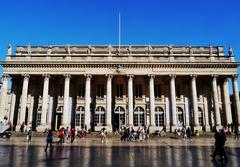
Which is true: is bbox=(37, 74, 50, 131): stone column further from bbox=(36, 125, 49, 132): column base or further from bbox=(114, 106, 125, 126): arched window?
bbox=(114, 106, 125, 126): arched window

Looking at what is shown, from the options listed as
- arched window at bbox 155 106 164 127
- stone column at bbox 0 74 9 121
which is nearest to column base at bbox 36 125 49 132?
stone column at bbox 0 74 9 121

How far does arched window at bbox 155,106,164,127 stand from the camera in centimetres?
3522

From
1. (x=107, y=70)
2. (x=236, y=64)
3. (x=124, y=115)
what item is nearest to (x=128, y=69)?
(x=107, y=70)

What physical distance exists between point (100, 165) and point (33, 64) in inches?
1123

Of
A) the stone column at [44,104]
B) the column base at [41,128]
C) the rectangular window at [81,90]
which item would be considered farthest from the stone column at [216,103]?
the stone column at [44,104]

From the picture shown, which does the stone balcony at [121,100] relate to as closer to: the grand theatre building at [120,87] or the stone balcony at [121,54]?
the grand theatre building at [120,87]

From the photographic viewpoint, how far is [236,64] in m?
33.3

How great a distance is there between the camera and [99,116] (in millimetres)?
35531

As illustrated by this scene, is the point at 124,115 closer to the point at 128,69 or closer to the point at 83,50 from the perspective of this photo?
the point at 128,69

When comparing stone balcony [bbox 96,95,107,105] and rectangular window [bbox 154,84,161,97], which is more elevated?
rectangular window [bbox 154,84,161,97]

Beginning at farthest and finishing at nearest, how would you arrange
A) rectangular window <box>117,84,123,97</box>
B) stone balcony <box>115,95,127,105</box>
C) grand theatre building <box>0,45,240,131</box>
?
rectangular window <box>117,84,123,97</box>
stone balcony <box>115,95,127,105</box>
grand theatre building <box>0,45,240,131</box>

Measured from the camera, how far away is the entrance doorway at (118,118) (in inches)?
1393

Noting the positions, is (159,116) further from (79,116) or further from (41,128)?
(41,128)

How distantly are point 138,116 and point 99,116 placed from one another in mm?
6083
